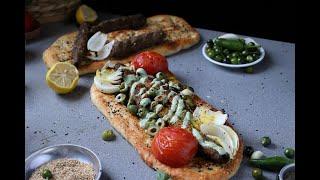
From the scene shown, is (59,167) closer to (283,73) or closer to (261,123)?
(261,123)

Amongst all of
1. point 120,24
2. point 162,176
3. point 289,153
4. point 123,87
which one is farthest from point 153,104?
point 120,24

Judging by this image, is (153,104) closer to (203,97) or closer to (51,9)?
(203,97)

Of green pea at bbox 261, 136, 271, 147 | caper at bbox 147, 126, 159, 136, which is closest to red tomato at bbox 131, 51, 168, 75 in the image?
caper at bbox 147, 126, 159, 136

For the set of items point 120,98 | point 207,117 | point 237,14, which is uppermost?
point 237,14

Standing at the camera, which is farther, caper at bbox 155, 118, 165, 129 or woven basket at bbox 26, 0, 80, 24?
woven basket at bbox 26, 0, 80, 24

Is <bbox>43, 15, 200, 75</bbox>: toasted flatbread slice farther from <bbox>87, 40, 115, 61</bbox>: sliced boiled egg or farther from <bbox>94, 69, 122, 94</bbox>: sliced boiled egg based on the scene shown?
<bbox>94, 69, 122, 94</bbox>: sliced boiled egg

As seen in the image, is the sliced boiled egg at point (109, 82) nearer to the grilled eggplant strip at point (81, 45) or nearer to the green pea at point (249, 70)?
the grilled eggplant strip at point (81, 45)
